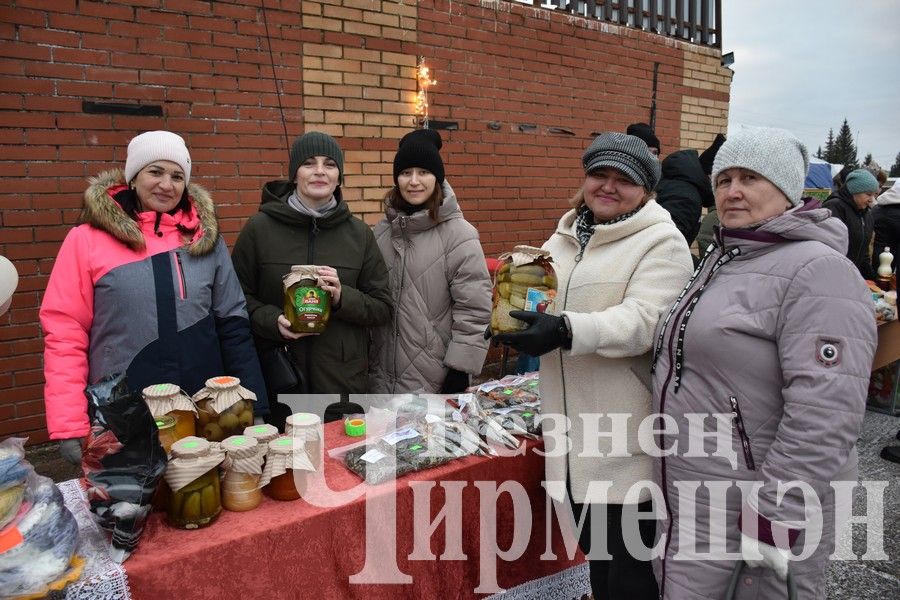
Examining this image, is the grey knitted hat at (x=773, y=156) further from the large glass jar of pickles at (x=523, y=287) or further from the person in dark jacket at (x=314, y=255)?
the person in dark jacket at (x=314, y=255)

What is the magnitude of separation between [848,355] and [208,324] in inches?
80.0

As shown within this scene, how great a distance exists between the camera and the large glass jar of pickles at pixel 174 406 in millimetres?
1687

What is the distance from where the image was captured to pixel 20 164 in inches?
128

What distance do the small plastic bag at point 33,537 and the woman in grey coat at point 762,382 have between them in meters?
1.59

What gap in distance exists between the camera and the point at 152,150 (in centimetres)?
212

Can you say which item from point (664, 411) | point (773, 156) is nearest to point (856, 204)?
point (773, 156)

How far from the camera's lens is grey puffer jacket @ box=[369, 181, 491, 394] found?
9.41 feet

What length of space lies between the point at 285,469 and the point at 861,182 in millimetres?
6408

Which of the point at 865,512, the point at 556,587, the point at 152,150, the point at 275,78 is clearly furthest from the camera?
the point at 275,78

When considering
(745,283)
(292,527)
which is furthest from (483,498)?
(745,283)

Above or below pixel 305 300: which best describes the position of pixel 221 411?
below

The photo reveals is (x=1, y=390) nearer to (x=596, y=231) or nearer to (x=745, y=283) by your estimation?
(x=596, y=231)

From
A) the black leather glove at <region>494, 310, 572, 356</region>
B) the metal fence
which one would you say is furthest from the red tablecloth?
the metal fence

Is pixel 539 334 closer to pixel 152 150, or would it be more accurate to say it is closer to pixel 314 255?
pixel 314 255
